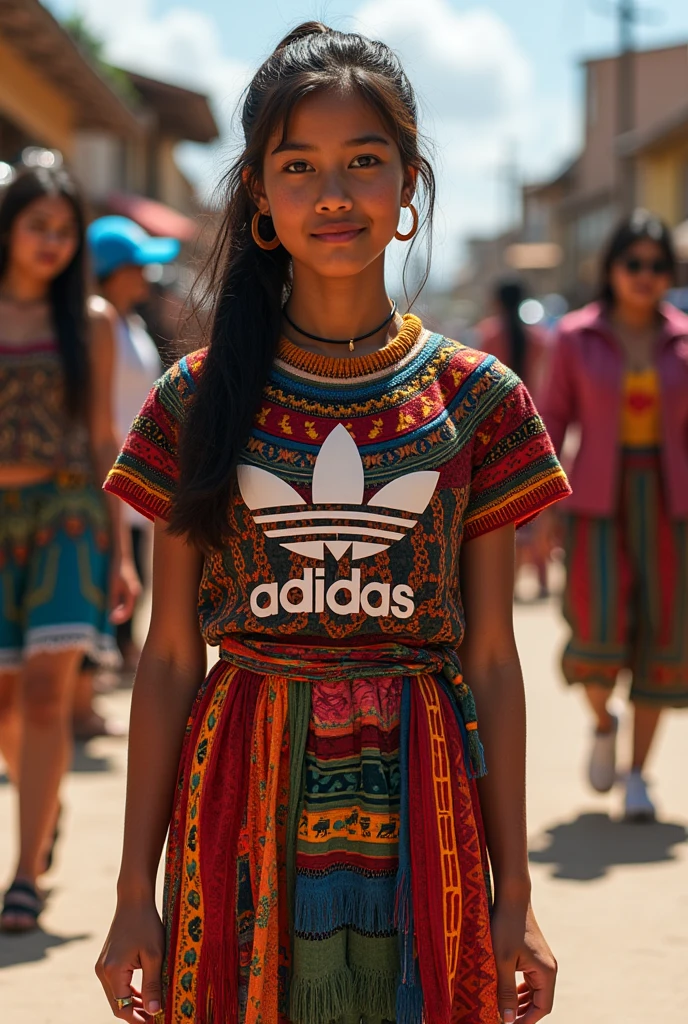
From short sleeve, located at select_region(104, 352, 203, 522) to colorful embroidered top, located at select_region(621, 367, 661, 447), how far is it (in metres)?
3.60

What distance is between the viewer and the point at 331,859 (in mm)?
2254

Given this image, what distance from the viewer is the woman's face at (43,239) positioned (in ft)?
15.7

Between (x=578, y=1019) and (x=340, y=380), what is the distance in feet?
7.11

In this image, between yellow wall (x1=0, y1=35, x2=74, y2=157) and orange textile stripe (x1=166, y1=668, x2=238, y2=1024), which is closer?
orange textile stripe (x1=166, y1=668, x2=238, y2=1024)

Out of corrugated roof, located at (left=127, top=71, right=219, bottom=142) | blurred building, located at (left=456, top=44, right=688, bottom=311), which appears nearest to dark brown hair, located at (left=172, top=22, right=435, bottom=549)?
corrugated roof, located at (left=127, top=71, right=219, bottom=142)

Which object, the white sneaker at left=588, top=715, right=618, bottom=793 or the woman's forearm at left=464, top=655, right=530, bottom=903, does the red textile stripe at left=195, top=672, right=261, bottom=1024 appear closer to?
the woman's forearm at left=464, top=655, right=530, bottom=903

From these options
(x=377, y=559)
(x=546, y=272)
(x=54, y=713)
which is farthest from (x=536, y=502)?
(x=546, y=272)

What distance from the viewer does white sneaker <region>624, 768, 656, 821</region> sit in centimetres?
567

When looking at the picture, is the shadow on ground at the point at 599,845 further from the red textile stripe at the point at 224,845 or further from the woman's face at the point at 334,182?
the woman's face at the point at 334,182

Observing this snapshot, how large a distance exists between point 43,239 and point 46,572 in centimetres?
106

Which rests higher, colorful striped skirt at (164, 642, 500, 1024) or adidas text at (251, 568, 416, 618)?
adidas text at (251, 568, 416, 618)

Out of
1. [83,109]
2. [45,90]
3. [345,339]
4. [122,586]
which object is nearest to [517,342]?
[122,586]

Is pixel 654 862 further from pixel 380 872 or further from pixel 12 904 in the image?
pixel 380 872

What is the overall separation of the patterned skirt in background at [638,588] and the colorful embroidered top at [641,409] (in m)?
0.06
